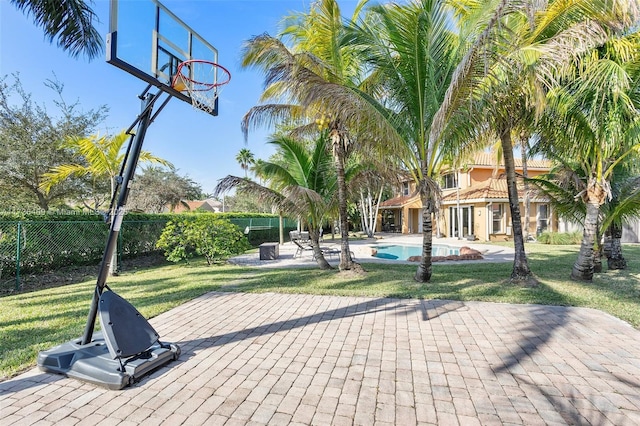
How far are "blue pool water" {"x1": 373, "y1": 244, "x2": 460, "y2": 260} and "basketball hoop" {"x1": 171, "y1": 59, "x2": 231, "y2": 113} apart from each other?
13124mm

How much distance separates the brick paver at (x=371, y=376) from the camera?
279 centimetres

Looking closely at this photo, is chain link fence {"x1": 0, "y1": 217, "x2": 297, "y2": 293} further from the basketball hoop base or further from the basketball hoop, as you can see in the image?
the basketball hoop

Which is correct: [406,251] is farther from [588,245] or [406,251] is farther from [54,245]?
[54,245]

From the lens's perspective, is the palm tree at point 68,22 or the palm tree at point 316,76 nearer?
the palm tree at point 316,76

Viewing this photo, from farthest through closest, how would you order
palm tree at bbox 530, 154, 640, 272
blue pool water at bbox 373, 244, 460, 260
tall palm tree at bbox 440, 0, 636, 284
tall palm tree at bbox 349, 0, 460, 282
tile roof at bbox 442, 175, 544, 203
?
tile roof at bbox 442, 175, 544, 203, blue pool water at bbox 373, 244, 460, 260, palm tree at bbox 530, 154, 640, 272, tall palm tree at bbox 349, 0, 460, 282, tall palm tree at bbox 440, 0, 636, 284

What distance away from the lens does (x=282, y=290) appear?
743 centimetres

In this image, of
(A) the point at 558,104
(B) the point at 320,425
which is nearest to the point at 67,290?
(B) the point at 320,425

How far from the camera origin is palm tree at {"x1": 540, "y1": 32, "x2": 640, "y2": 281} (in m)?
6.68

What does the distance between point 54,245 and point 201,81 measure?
7.92m

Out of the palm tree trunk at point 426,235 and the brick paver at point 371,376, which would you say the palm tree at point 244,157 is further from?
the brick paver at point 371,376

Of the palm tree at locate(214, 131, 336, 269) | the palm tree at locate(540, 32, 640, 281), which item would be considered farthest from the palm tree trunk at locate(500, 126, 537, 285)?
the palm tree at locate(214, 131, 336, 269)

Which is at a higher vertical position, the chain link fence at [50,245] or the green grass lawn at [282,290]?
the chain link fence at [50,245]

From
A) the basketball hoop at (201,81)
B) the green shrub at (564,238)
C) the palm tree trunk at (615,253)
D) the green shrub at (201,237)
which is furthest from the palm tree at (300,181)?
the green shrub at (564,238)

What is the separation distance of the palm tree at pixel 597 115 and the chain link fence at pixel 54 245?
1308 centimetres
